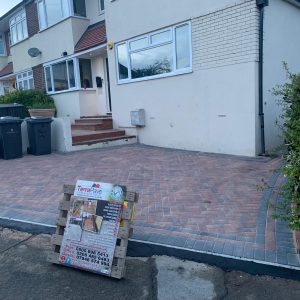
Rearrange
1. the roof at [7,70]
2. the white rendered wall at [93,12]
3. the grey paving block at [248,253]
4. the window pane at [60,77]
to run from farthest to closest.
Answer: the roof at [7,70] < the window pane at [60,77] < the white rendered wall at [93,12] < the grey paving block at [248,253]

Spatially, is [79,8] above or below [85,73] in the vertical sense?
above

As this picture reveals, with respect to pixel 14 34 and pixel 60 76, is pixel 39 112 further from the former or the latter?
pixel 14 34

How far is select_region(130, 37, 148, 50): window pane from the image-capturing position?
398 inches

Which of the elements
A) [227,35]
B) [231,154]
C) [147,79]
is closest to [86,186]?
[231,154]

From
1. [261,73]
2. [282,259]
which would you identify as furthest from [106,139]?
[282,259]

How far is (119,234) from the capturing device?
334cm

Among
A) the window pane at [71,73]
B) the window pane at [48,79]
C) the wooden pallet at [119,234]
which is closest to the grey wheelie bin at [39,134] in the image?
the window pane at [71,73]

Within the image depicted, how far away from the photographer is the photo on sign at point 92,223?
3419 millimetres

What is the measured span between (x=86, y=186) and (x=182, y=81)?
20.3 ft

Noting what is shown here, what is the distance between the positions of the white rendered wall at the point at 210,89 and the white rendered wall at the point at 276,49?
577 millimetres

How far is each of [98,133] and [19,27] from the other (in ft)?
35.8

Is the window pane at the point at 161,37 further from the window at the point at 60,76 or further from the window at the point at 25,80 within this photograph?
the window at the point at 25,80

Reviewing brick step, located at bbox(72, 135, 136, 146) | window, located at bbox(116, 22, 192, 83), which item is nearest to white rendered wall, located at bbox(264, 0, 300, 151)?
window, located at bbox(116, 22, 192, 83)

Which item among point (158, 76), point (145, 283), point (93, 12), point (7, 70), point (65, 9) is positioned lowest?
point (145, 283)
